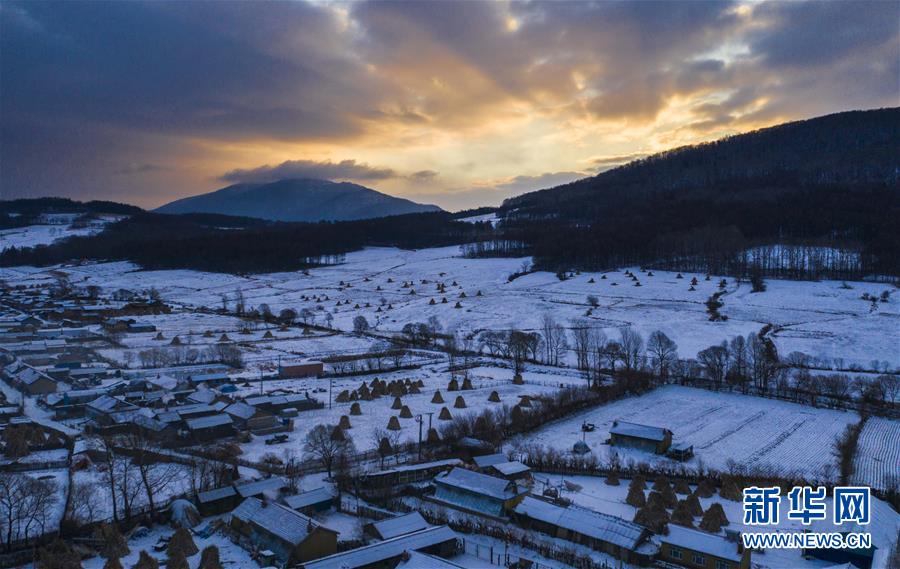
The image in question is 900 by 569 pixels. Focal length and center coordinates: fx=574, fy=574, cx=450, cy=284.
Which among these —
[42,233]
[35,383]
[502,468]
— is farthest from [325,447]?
[42,233]

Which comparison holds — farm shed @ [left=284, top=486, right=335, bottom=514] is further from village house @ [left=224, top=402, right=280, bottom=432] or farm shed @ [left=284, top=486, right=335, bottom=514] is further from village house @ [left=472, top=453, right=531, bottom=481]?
village house @ [left=224, top=402, right=280, bottom=432]

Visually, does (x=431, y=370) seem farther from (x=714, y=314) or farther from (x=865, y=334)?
(x=865, y=334)

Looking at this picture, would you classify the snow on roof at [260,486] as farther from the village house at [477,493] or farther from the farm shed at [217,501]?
the village house at [477,493]

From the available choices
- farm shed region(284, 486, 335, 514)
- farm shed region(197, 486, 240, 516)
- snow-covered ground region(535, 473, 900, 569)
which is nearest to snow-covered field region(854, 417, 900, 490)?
snow-covered ground region(535, 473, 900, 569)

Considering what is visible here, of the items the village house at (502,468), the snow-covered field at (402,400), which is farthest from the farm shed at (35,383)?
the village house at (502,468)

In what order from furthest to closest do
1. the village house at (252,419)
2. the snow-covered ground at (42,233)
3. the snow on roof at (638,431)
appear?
the snow-covered ground at (42,233) → the village house at (252,419) → the snow on roof at (638,431)

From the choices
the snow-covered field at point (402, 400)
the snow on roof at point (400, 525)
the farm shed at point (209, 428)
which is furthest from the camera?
the farm shed at point (209, 428)
